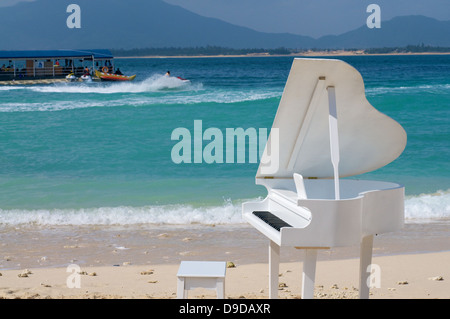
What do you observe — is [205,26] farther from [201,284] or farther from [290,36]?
[201,284]

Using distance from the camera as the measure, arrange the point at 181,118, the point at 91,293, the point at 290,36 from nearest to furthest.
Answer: the point at 91,293 < the point at 181,118 < the point at 290,36

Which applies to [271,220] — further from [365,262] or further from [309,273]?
[365,262]

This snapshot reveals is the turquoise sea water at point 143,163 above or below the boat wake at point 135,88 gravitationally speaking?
below

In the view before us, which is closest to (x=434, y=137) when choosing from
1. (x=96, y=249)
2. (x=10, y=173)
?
Result: (x=10, y=173)

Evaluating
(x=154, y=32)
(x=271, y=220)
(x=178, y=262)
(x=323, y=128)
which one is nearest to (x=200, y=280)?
(x=271, y=220)

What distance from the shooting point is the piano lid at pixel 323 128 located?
14.1 feet

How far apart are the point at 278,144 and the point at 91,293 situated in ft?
7.35

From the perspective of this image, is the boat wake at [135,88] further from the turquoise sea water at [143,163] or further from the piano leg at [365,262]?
the piano leg at [365,262]

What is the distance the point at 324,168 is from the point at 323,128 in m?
0.49

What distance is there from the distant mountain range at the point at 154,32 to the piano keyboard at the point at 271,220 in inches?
5157

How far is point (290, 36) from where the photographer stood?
503 feet

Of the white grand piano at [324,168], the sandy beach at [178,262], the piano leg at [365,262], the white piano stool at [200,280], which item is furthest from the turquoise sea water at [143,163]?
the white piano stool at [200,280]

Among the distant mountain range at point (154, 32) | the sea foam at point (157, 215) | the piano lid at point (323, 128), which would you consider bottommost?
the sea foam at point (157, 215)

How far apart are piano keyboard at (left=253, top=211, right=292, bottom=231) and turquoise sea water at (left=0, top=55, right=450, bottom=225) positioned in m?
4.34
